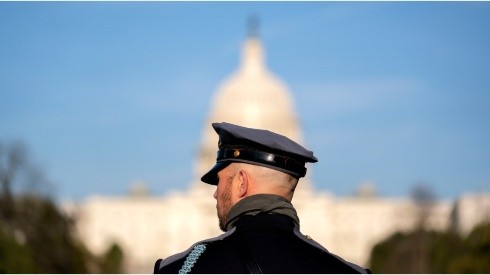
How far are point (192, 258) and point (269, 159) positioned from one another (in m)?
0.51

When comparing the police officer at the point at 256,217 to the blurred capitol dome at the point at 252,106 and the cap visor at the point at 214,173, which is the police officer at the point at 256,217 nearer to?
the cap visor at the point at 214,173

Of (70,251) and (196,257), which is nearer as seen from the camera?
(196,257)

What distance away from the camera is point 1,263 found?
37.8 m

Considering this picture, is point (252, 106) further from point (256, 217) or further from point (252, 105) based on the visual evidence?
point (256, 217)

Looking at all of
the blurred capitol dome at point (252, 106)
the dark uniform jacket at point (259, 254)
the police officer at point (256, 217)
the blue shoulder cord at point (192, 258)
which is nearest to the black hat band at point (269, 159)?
the police officer at point (256, 217)

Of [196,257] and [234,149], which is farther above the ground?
[234,149]

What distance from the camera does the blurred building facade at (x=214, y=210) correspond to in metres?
161

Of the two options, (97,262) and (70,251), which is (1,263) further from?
(97,262)

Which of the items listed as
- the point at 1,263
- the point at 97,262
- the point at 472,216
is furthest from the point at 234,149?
the point at 472,216

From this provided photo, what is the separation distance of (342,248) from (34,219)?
12514 centimetres

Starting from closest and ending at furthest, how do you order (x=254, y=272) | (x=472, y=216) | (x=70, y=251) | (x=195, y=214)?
(x=254, y=272), (x=70, y=251), (x=472, y=216), (x=195, y=214)

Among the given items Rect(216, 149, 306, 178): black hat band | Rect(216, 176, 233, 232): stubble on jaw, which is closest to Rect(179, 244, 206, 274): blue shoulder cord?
Rect(216, 176, 233, 232): stubble on jaw

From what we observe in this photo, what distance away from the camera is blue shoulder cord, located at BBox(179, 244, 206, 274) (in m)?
4.93

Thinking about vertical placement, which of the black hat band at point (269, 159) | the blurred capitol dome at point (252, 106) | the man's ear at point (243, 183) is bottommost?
the man's ear at point (243, 183)
